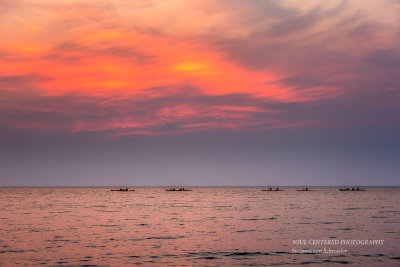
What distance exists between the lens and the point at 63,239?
4341 centimetres

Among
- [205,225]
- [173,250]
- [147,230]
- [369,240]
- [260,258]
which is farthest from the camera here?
[205,225]

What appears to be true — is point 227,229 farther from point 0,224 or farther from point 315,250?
point 0,224

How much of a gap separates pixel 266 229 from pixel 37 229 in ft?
88.9

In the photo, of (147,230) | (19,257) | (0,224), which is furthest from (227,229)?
(0,224)

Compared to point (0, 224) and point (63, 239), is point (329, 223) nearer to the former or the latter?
point (63, 239)

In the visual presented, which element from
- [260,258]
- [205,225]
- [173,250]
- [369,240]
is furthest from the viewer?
[205,225]

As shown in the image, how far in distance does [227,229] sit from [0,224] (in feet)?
97.4

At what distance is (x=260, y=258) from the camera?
33.7m

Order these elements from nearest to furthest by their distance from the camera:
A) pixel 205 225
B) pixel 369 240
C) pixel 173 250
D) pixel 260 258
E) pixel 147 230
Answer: pixel 260 258, pixel 173 250, pixel 369 240, pixel 147 230, pixel 205 225

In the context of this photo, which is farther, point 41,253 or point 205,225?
point 205,225

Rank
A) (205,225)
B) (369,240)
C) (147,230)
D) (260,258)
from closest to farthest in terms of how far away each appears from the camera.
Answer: (260,258), (369,240), (147,230), (205,225)

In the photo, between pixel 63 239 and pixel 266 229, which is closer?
pixel 63 239

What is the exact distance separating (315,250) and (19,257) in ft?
78.1

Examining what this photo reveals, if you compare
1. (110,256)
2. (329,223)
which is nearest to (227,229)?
(329,223)
